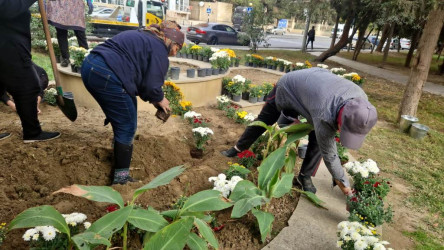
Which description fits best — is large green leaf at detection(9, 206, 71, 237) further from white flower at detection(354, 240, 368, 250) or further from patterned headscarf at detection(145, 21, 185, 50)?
white flower at detection(354, 240, 368, 250)

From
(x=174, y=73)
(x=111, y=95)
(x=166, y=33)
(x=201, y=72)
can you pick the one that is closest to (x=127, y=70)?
(x=111, y=95)

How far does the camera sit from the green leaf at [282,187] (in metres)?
2.11

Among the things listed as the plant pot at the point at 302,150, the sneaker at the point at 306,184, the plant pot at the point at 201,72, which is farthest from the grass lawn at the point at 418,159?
the plant pot at the point at 201,72

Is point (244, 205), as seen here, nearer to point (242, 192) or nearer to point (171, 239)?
point (242, 192)

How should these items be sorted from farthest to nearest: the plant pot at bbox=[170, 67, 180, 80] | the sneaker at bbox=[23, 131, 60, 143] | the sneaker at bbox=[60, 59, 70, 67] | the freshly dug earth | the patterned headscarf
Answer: the plant pot at bbox=[170, 67, 180, 80] < the sneaker at bbox=[60, 59, 70, 67] < the sneaker at bbox=[23, 131, 60, 143] < the patterned headscarf < the freshly dug earth

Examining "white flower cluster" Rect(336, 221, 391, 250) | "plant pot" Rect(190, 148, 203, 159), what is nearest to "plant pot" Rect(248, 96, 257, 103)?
"plant pot" Rect(190, 148, 203, 159)

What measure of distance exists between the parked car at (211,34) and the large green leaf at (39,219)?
16.5 m

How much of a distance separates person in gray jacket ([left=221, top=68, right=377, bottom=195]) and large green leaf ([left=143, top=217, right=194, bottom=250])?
3.88 feet

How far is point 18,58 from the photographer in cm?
267

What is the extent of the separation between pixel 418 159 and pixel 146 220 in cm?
428

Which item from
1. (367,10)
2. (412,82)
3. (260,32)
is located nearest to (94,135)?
(412,82)

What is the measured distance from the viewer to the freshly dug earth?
215 centimetres

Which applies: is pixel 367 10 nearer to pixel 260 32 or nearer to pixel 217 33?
pixel 260 32

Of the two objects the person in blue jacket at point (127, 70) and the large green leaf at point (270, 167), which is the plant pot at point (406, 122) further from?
the person in blue jacket at point (127, 70)
